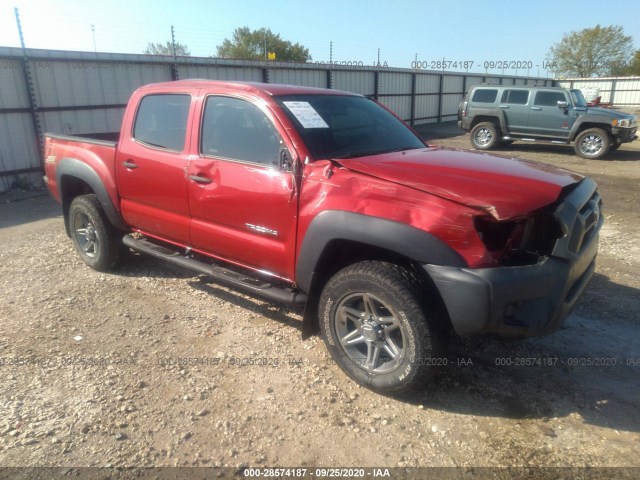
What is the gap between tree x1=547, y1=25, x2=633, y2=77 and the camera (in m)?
52.8

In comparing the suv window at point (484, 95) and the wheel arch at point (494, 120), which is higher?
the suv window at point (484, 95)

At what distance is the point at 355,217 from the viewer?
2840 mm

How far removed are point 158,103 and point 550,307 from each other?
350 centimetres

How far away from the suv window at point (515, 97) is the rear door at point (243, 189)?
12304 millimetres

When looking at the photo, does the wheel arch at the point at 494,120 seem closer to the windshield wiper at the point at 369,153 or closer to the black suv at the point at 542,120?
the black suv at the point at 542,120

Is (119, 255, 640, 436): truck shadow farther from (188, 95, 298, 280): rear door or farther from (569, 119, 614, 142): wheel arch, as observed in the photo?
(569, 119, 614, 142): wheel arch

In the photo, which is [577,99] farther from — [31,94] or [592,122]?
[31,94]

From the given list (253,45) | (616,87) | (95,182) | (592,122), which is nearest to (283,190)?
(95,182)

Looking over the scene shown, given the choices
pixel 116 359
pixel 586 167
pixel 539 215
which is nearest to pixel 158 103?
pixel 116 359

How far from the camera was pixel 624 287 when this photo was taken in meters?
4.59

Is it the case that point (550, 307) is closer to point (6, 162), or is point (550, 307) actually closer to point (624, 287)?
point (624, 287)

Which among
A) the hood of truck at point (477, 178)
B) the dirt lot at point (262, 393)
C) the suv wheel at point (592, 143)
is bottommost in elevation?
the dirt lot at point (262, 393)

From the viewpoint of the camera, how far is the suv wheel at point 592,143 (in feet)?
42.0

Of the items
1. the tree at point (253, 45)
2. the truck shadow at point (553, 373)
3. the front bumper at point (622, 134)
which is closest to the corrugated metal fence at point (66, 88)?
the truck shadow at point (553, 373)
